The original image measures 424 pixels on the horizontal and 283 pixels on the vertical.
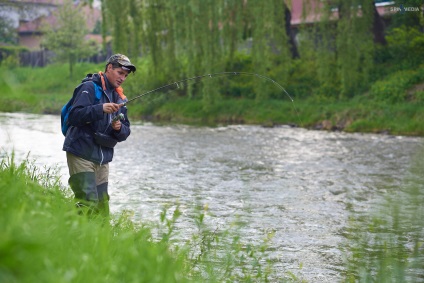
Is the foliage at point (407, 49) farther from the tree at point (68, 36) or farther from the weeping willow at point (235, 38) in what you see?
the tree at point (68, 36)

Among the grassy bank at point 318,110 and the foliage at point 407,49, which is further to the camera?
the foliage at point 407,49

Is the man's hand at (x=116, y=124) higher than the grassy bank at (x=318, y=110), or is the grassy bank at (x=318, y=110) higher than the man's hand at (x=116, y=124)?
the man's hand at (x=116, y=124)

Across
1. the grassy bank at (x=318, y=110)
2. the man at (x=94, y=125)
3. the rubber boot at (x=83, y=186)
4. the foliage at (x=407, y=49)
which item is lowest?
the grassy bank at (x=318, y=110)

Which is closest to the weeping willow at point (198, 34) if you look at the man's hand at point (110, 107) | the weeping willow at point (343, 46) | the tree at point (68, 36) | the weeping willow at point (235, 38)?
the weeping willow at point (235, 38)

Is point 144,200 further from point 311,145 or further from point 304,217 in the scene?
point 311,145

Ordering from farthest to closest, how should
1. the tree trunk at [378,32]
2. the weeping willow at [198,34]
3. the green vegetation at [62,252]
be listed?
the tree trunk at [378,32]
the weeping willow at [198,34]
the green vegetation at [62,252]

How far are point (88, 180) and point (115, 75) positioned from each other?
964mm

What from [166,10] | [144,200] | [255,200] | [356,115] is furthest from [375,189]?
[166,10]

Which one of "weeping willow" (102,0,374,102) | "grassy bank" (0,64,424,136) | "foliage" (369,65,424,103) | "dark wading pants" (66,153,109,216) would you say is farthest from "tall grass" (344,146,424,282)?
"weeping willow" (102,0,374,102)

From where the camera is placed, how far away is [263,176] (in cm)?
1505

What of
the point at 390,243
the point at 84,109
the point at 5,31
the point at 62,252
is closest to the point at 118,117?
the point at 84,109

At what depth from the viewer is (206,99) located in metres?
28.2

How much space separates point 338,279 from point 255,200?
4.77 meters

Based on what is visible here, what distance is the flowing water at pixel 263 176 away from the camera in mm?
9062
